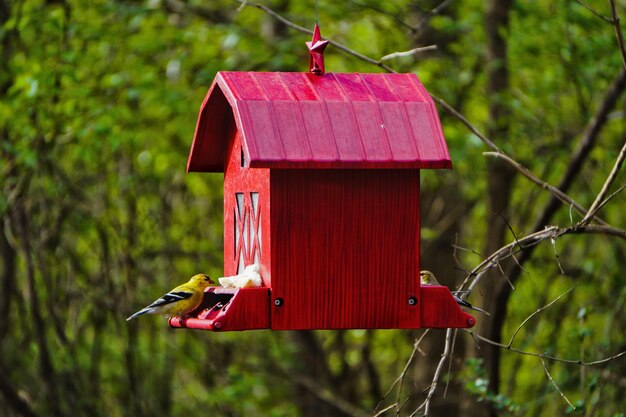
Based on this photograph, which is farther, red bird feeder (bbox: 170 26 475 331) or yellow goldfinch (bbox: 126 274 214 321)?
yellow goldfinch (bbox: 126 274 214 321)

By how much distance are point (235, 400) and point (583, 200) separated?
368cm

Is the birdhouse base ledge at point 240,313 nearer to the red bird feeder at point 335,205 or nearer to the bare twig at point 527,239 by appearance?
the red bird feeder at point 335,205

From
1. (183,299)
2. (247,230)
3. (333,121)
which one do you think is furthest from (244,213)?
(333,121)

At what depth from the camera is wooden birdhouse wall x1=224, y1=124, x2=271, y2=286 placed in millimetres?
4273

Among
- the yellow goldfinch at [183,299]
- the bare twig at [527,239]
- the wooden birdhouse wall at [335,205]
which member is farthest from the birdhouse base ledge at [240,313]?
the bare twig at [527,239]

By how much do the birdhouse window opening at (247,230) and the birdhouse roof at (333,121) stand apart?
1.43ft

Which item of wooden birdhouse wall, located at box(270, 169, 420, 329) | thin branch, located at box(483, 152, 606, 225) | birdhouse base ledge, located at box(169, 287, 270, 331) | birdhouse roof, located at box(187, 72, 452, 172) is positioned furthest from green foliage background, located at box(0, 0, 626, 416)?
birdhouse base ledge, located at box(169, 287, 270, 331)

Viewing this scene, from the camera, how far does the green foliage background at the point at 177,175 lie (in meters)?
9.02

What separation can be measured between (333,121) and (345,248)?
18.4 inches

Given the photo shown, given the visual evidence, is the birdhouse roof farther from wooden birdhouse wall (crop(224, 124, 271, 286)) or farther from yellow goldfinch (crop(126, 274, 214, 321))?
yellow goldfinch (crop(126, 274, 214, 321))

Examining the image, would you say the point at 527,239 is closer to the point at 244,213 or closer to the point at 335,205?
the point at 335,205

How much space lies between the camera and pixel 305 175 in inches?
166

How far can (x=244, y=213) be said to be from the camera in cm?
474

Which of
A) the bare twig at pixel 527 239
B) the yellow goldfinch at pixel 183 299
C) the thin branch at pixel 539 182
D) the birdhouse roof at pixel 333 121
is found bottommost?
the yellow goldfinch at pixel 183 299
